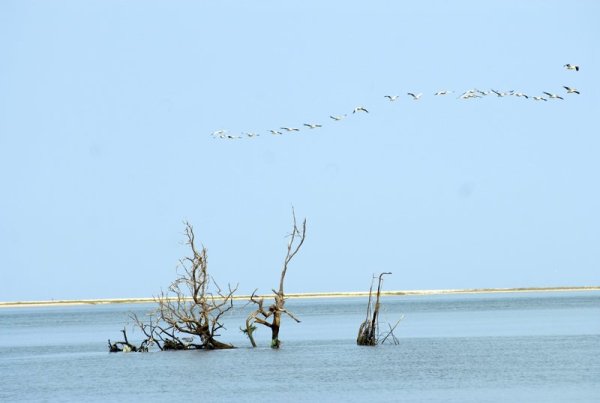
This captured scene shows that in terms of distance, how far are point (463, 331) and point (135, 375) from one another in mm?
36206

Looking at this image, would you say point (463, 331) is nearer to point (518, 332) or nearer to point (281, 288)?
point (518, 332)

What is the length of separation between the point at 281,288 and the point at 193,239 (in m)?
4.44

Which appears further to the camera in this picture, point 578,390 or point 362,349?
point 362,349

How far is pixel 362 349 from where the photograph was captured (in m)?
62.5

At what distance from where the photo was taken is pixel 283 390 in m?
44.1

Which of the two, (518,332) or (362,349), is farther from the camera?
(518,332)

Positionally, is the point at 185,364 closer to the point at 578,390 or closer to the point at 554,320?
the point at 578,390

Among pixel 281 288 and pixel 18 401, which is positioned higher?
pixel 281 288

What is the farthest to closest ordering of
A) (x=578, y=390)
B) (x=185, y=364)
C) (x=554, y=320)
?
(x=554, y=320) → (x=185, y=364) → (x=578, y=390)

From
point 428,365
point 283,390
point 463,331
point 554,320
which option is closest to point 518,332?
point 463,331

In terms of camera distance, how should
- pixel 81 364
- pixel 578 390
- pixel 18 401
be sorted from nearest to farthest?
1. pixel 578 390
2. pixel 18 401
3. pixel 81 364

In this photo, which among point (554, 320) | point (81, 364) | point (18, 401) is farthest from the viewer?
point (554, 320)

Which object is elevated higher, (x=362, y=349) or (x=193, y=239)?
(x=193, y=239)

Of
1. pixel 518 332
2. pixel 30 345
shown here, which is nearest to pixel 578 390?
pixel 518 332
